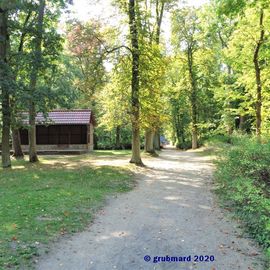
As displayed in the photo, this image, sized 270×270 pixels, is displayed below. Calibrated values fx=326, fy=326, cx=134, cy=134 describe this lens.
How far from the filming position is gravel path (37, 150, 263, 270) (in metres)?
5.11

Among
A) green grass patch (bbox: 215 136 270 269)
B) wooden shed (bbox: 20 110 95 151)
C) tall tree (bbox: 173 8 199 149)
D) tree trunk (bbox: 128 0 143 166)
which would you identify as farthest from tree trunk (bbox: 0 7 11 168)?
tall tree (bbox: 173 8 199 149)

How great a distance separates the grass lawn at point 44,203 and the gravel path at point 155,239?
39cm

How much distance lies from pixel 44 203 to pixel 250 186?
5340mm

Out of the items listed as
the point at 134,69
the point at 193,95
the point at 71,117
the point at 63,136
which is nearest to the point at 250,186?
the point at 134,69

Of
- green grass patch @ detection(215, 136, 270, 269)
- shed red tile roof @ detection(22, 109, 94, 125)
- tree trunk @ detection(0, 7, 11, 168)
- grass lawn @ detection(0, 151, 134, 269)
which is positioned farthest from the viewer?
shed red tile roof @ detection(22, 109, 94, 125)

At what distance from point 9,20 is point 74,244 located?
48.9 ft

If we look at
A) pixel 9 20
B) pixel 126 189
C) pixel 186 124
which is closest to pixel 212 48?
pixel 186 124

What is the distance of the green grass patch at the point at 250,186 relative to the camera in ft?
19.9

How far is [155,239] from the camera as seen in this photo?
616cm

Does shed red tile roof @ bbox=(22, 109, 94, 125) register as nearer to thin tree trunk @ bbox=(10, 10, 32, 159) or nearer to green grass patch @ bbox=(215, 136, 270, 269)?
thin tree trunk @ bbox=(10, 10, 32, 159)

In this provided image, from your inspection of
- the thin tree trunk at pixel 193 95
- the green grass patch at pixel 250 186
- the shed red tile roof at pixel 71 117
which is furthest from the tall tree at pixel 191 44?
the green grass patch at pixel 250 186

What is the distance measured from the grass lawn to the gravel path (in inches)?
15.2

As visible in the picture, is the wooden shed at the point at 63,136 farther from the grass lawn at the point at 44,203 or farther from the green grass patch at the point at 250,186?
the green grass patch at the point at 250,186

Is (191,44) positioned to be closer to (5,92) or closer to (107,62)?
(107,62)
